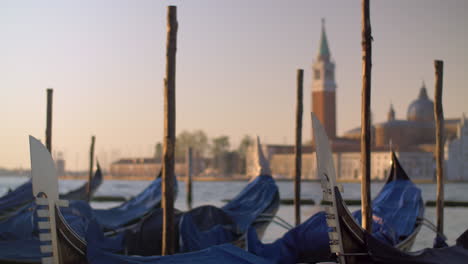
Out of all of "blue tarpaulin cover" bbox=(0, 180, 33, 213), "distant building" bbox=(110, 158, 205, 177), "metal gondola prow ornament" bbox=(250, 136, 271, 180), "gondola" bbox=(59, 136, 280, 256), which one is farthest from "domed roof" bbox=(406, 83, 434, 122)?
"blue tarpaulin cover" bbox=(0, 180, 33, 213)

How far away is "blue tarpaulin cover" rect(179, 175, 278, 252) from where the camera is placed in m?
5.90

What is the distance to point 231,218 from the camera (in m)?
7.14

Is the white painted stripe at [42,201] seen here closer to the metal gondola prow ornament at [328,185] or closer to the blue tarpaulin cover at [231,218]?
the metal gondola prow ornament at [328,185]

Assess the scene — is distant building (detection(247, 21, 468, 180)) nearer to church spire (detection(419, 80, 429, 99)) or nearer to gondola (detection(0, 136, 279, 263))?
church spire (detection(419, 80, 429, 99))

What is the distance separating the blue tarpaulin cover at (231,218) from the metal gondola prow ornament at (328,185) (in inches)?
75.8

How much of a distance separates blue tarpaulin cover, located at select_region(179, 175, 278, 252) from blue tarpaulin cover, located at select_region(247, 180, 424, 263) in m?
0.97

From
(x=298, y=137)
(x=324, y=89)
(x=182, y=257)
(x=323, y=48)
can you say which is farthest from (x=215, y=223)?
A: (x=323, y=48)

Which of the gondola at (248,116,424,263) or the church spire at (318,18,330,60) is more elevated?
the church spire at (318,18,330,60)

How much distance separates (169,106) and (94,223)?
1729 millimetres

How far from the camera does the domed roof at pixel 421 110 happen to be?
6172 centimetres

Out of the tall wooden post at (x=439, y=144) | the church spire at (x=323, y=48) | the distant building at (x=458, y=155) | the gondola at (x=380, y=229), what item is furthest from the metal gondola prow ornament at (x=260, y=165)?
the church spire at (x=323, y=48)

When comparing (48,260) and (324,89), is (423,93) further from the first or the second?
(48,260)

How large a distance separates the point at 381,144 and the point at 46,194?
59.9 meters

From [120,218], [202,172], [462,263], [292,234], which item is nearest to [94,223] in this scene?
Result: [292,234]
